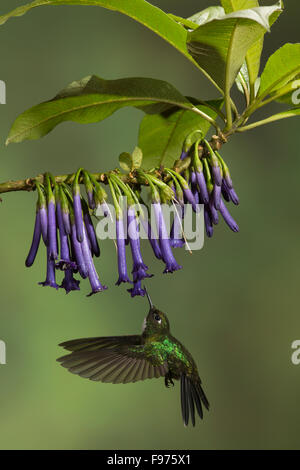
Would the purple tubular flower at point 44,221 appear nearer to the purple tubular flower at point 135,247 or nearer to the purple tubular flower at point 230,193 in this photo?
the purple tubular flower at point 135,247

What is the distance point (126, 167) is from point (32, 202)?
1.35 m

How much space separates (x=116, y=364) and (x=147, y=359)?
0.05 m

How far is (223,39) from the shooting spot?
0.70 meters

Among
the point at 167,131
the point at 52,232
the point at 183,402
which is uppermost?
the point at 167,131

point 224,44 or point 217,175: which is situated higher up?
point 224,44

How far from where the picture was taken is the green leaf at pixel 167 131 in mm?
880

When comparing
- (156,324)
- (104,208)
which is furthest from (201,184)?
(156,324)

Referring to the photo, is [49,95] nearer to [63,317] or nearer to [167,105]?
[63,317]

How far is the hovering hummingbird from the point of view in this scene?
0.86 metres

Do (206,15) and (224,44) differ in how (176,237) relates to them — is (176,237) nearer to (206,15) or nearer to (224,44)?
(224,44)

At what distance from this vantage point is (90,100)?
0.80m

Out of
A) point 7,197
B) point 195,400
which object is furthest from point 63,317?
point 195,400

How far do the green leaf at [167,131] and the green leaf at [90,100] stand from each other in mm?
59

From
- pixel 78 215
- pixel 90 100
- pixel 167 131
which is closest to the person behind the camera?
pixel 78 215
